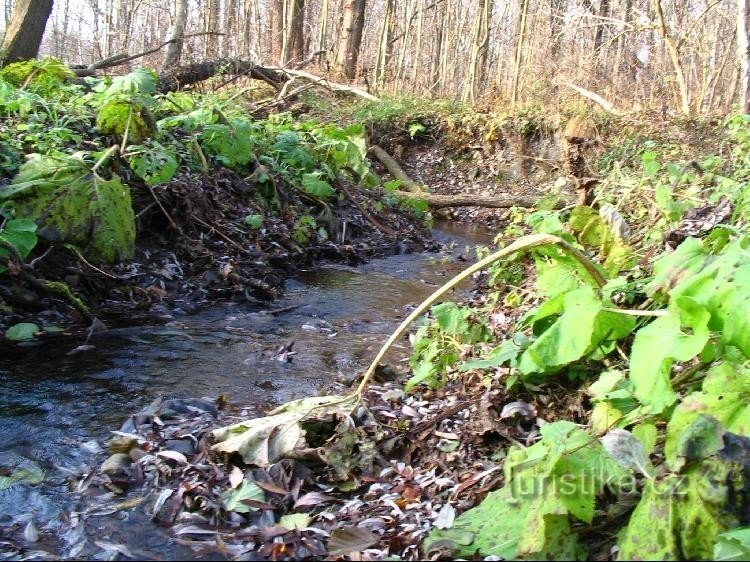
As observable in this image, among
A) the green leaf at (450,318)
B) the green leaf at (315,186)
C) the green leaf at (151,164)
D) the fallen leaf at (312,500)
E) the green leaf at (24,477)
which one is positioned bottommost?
the green leaf at (24,477)

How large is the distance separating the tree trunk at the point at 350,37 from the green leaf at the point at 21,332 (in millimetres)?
13653

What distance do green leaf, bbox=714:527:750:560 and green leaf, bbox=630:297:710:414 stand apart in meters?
0.42

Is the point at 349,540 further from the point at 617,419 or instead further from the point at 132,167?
the point at 132,167

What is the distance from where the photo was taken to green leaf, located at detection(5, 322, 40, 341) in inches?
143

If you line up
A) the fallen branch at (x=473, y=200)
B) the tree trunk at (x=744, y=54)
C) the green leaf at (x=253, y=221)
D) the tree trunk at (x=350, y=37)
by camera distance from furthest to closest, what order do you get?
1. the tree trunk at (x=350, y=37)
2. the fallen branch at (x=473, y=200)
3. the tree trunk at (x=744, y=54)
4. the green leaf at (x=253, y=221)

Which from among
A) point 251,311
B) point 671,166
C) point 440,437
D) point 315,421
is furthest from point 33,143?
point 671,166

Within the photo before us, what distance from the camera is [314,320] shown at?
15.0ft

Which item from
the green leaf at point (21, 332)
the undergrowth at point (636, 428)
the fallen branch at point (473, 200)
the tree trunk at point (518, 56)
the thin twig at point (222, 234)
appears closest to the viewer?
the undergrowth at point (636, 428)

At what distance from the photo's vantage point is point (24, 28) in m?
7.64

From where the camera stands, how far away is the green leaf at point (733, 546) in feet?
3.85

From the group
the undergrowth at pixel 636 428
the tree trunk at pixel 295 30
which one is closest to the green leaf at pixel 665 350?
the undergrowth at pixel 636 428

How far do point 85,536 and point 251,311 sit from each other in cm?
292

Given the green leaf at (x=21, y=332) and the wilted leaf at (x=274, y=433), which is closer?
the wilted leaf at (x=274, y=433)

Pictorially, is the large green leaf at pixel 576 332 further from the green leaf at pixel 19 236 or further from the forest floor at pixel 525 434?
the green leaf at pixel 19 236
